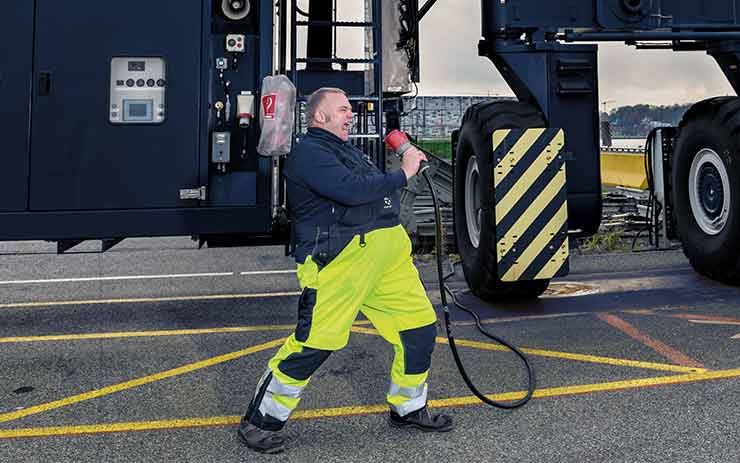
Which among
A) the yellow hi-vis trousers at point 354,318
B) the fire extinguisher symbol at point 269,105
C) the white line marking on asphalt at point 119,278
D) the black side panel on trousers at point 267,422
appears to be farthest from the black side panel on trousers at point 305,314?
the white line marking on asphalt at point 119,278

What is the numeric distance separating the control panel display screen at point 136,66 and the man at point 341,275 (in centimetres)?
245

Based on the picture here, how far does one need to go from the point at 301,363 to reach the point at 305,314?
23cm

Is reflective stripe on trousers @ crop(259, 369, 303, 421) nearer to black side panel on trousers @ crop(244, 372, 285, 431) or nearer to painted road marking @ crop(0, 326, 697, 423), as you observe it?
black side panel on trousers @ crop(244, 372, 285, 431)

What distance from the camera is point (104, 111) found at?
491cm

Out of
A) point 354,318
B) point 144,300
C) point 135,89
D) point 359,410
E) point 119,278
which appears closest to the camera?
point 354,318

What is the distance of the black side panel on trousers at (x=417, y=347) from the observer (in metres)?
3.15

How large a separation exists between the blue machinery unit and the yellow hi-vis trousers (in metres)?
2.34

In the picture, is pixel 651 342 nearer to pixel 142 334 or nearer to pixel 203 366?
pixel 203 366

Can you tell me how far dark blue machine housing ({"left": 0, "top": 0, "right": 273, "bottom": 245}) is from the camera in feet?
15.8

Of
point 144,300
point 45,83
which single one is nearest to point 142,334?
point 144,300

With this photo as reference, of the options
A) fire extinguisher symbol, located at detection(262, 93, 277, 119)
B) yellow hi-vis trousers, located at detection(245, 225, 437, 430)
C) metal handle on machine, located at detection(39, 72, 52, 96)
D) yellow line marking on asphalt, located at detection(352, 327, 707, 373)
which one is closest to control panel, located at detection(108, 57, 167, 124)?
metal handle on machine, located at detection(39, 72, 52, 96)

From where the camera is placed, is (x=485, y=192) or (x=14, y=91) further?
(x=485, y=192)

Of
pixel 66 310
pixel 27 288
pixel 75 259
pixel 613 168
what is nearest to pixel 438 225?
pixel 66 310

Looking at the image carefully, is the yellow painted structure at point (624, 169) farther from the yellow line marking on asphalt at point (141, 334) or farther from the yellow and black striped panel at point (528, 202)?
the yellow line marking on asphalt at point (141, 334)
